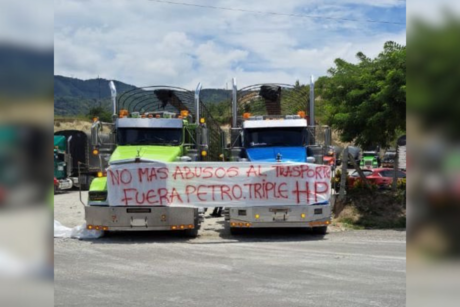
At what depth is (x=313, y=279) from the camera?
8375 millimetres

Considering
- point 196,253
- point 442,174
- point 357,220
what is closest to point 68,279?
point 196,253

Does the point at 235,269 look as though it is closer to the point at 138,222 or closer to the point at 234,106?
the point at 138,222

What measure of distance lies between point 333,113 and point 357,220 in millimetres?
4192

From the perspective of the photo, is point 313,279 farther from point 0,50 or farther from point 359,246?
point 0,50

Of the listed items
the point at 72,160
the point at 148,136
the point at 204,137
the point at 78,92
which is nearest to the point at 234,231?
the point at 204,137

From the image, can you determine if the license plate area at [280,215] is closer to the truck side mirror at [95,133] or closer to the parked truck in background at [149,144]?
the parked truck in background at [149,144]

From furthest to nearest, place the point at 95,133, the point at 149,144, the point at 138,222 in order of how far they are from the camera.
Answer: the point at 149,144 < the point at 95,133 < the point at 138,222

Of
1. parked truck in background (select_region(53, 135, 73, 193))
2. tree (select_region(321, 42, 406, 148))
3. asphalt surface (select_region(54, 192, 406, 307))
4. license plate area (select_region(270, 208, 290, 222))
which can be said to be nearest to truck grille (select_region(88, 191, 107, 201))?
asphalt surface (select_region(54, 192, 406, 307))

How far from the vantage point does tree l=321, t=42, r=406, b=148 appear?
14.2 m

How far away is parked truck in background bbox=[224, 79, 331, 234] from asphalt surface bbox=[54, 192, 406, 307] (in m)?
0.54

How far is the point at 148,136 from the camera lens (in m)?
14.9

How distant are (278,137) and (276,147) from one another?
12.8 inches

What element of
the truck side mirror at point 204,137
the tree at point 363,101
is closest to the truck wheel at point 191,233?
the truck side mirror at point 204,137

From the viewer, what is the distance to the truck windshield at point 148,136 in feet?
48.8
